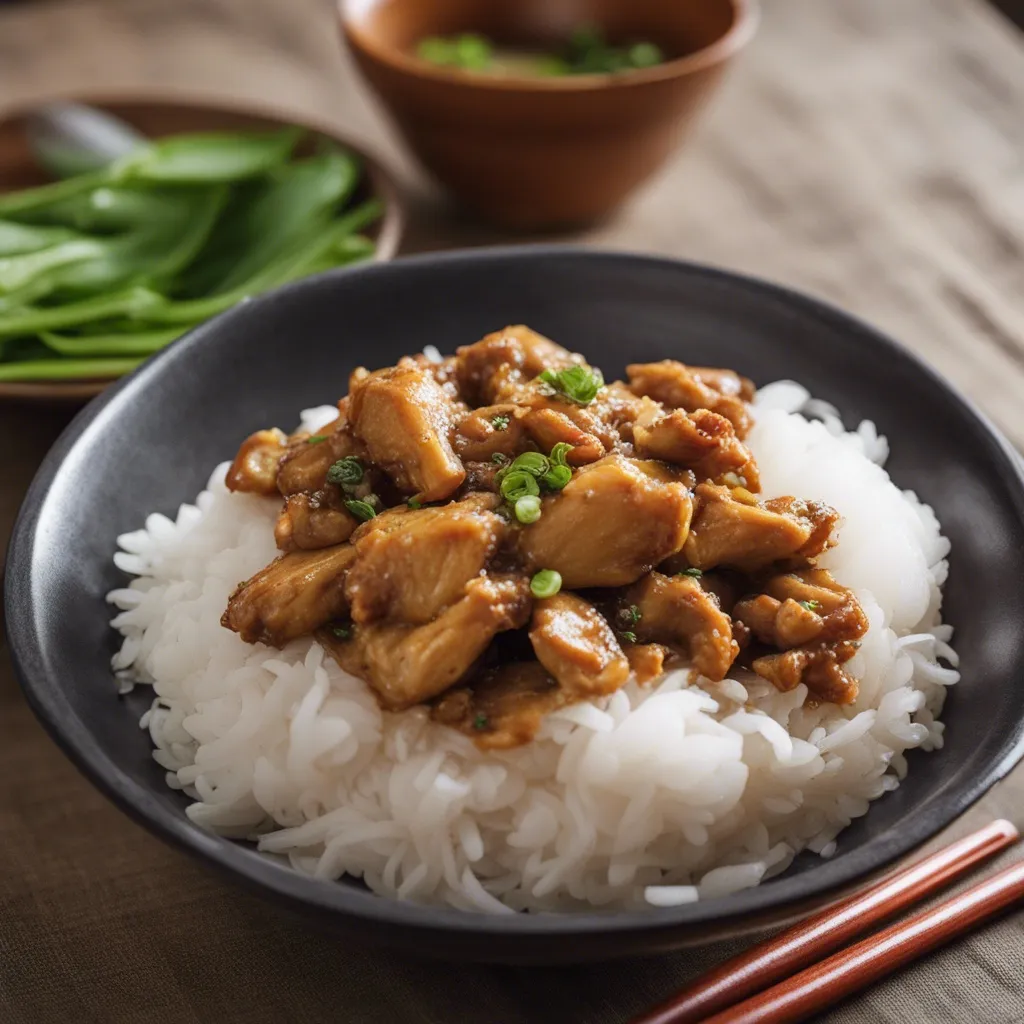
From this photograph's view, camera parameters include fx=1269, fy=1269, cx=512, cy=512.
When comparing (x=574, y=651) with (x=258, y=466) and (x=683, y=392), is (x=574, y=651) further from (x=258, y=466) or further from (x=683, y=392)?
(x=258, y=466)

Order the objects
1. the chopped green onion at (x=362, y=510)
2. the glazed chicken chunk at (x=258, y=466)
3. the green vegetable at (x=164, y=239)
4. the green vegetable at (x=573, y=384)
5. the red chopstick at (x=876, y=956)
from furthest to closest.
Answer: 1. the green vegetable at (x=164, y=239)
2. the glazed chicken chunk at (x=258, y=466)
3. the green vegetable at (x=573, y=384)
4. the chopped green onion at (x=362, y=510)
5. the red chopstick at (x=876, y=956)

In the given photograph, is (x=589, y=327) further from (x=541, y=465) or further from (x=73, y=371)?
(x=73, y=371)

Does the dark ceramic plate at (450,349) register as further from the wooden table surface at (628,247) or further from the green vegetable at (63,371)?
the green vegetable at (63,371)

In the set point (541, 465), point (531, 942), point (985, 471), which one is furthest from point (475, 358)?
point (531, 942)

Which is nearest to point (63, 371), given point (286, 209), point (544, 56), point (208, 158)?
point (286, 209)

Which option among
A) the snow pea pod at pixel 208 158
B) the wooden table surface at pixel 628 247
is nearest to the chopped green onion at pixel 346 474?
the wooden table surface at pixel 628 247

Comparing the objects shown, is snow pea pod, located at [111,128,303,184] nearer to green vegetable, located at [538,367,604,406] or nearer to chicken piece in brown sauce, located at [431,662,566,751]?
green vegetable, located at [538,367,604,406]
